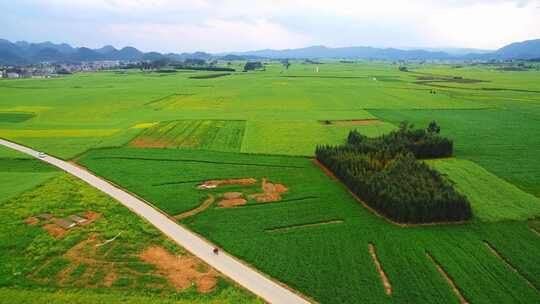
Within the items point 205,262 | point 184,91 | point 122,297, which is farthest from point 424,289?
point 184,91

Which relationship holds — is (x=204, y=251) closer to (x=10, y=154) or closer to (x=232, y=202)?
(x=232, y=202)

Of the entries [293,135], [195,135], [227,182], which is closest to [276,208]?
[227,182]

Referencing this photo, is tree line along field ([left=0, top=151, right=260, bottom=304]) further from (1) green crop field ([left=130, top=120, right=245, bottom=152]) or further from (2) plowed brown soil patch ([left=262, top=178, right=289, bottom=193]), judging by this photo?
(1) green crop field ([left=130, top=120, right=245, bottom=152])

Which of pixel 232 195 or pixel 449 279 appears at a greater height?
pixel 232 195

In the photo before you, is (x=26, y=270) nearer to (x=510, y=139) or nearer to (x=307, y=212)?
(x=307, y=212)

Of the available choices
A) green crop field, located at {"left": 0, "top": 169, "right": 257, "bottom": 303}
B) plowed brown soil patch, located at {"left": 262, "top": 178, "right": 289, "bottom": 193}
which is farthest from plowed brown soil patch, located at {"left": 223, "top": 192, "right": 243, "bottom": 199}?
green crop field, located at {"left": 0, "top": 169, "right": 257, "bottom": 303}
